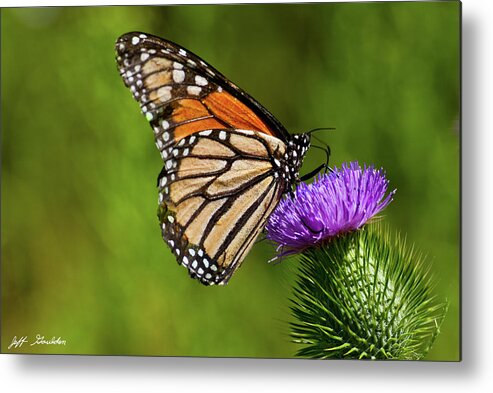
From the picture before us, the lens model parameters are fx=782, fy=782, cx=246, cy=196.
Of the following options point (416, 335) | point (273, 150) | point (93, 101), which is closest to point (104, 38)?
point (93, 101)

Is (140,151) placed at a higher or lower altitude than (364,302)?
higher

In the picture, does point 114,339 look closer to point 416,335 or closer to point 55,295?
point 55,295

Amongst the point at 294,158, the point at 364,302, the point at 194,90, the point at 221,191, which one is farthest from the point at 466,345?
the point at 194,90

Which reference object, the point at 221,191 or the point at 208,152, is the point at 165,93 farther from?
the point at 221,191

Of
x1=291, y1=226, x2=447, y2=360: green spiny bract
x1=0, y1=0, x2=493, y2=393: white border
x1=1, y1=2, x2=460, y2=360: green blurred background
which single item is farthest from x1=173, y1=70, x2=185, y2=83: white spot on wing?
x1=0, y1=0, x2=493, y2=393: white border

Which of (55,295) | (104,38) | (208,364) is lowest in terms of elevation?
(208,364)

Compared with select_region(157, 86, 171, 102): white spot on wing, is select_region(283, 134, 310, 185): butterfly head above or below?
below

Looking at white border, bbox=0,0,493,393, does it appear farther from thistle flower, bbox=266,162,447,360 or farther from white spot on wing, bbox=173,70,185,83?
white spot on wing, bbox=173,70,185,83
